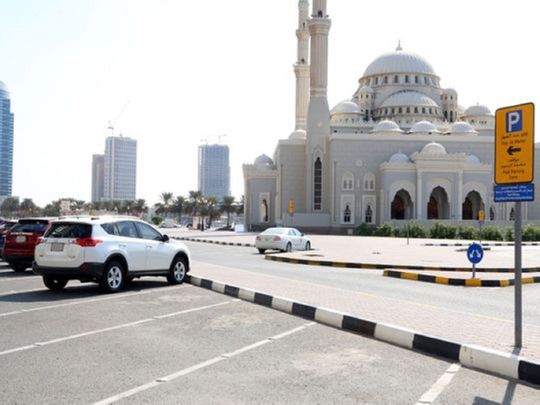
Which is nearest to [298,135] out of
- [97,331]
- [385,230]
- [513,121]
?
[385,230]

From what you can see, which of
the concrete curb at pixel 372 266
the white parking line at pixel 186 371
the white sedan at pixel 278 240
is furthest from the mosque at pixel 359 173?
the white parking line at pixel 186 371

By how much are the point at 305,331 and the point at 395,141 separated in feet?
193

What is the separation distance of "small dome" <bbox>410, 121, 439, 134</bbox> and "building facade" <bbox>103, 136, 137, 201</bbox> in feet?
286

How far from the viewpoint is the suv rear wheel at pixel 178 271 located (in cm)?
1405

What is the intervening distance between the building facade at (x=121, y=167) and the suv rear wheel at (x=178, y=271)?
13160 centimetres

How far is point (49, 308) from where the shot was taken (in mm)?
10375

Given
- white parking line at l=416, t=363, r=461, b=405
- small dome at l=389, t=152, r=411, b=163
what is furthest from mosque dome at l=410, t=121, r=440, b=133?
white parking line at l=416, t=363, r=461, b=405

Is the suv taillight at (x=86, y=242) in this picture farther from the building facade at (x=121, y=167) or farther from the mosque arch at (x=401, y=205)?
the building facade at (x=121, y=167)

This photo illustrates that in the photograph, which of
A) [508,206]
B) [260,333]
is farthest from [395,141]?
[260,333]

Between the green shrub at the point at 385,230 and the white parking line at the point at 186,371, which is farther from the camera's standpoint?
the green shrub at the point at 385,230

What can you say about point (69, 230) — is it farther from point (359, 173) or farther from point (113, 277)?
point (359, 173)

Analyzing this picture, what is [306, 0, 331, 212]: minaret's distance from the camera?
202ft

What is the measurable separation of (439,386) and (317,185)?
5992 cm

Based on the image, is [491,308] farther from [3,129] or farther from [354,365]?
[3,129]
